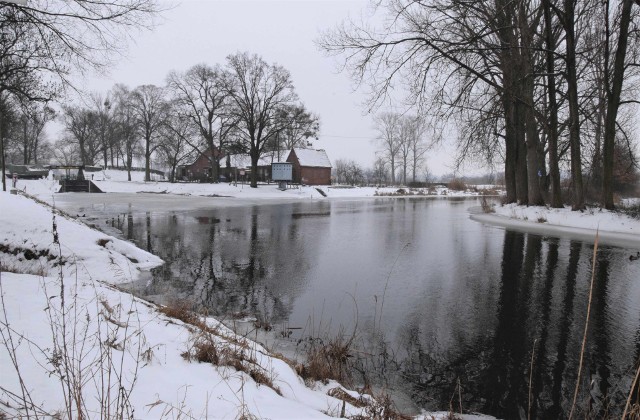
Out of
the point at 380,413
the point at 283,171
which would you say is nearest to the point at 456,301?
the point at 380,413

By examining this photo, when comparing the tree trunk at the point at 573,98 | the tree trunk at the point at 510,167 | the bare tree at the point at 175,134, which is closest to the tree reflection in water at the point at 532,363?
the tree trunk at the point at 573,98

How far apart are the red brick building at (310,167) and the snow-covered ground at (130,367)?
191ft

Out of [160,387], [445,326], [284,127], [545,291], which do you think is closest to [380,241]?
[545,291]

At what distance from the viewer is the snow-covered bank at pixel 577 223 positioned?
587 inches

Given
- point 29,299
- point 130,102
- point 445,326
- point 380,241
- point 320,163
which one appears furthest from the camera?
point 320,163

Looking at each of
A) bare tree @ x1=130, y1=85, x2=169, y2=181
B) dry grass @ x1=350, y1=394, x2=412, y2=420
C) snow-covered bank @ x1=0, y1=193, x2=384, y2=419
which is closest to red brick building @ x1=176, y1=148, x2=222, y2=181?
bare tree @ x1=130, y1=85, x2=169, y2=181

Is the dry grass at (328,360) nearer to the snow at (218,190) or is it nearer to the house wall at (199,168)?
the snow at (218,190)

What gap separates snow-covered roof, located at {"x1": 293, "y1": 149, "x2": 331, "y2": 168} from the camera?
214 feet

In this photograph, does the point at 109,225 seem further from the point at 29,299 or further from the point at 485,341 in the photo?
the point at 485,341

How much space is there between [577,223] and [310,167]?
49641 mm

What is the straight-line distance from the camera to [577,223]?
17828 mm

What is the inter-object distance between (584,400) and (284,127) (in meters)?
43.1

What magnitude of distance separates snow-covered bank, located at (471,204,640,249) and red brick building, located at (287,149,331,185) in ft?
144

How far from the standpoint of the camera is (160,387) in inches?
130
